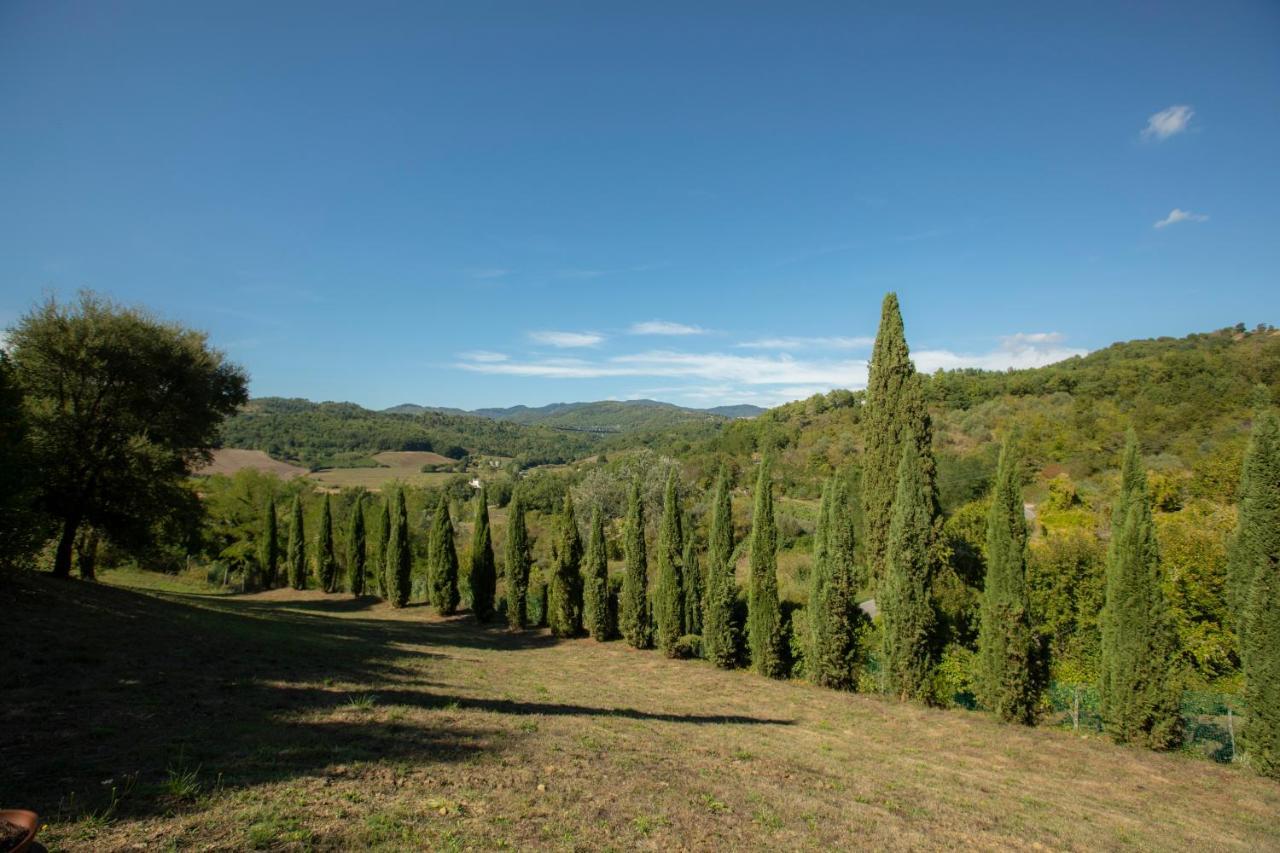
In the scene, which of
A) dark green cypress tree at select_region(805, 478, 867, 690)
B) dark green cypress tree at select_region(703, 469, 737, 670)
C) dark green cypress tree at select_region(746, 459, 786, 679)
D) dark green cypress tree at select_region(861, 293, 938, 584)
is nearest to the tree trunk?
dark green cypress tree at select_region(703, 469, 737, 670)

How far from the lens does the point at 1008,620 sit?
1117 centimetres

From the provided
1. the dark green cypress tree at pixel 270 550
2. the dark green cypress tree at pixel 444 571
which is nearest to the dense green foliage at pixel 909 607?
the dark green cypress tree at pixel 444 571

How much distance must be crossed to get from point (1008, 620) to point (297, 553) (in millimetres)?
35491

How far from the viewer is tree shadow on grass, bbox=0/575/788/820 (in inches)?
184

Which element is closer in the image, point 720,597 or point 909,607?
point 909,607

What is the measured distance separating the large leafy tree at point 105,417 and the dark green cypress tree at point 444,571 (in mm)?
9645

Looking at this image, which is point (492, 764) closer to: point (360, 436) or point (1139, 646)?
point (1139, 646)

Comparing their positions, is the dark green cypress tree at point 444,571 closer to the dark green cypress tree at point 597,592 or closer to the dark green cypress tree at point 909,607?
the dark green cypress tree at point 597,592

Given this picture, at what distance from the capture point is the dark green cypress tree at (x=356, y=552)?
3103 centimetres

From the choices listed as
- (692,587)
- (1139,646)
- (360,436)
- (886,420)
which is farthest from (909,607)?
(360,436)

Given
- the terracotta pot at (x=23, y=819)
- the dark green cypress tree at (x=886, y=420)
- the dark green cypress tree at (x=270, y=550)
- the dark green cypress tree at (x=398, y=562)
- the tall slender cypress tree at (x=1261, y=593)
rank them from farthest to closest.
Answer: the dark green cypress tree at (x=270, y=550), the dark green cypress tree at (x=398, y=562), the dark green cypress tree at (x=886, y=420), the tall slender cypress tree at (x=1261, y=593), the terracotta pot at (x=23, y=819)

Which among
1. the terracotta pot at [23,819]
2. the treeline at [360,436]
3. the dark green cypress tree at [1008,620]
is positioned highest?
the treeline at [360,436]

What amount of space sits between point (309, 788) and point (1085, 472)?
40.1 m

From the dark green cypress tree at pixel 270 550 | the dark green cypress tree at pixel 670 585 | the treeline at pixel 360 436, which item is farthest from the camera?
the treeline at pixel 360 436
